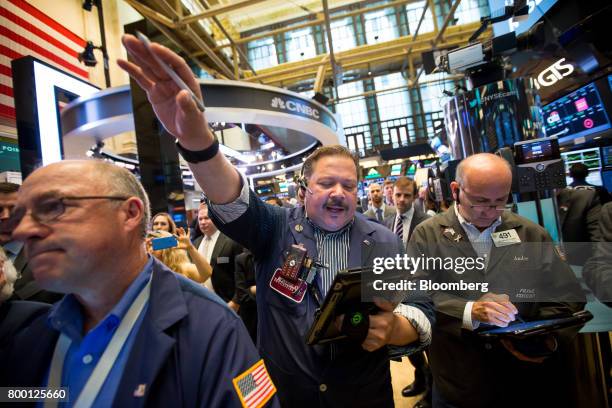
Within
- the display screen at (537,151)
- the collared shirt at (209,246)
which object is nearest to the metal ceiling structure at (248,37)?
the collared shirt at (209,246)

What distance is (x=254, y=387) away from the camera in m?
0.88

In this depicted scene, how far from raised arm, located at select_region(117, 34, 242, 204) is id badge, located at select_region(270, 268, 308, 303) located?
509 millimetres

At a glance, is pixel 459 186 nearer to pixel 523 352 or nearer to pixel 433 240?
pixel 433 240

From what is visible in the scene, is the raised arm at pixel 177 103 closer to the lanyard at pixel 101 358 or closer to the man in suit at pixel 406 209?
the lanyard at pixel 101 358

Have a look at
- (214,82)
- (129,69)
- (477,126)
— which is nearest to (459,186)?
(129,69)

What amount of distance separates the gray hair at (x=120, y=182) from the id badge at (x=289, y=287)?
1.97ft

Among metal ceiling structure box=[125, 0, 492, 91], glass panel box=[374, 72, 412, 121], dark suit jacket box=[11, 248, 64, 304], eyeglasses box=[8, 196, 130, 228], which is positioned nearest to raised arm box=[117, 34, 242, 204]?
eyeglasses box=[8, 196, 130, 228]

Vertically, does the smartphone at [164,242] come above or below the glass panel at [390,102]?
below

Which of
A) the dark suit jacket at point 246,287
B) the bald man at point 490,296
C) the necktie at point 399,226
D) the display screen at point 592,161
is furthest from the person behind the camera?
the display screen at point 592,161

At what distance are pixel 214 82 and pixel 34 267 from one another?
4360 millimetres

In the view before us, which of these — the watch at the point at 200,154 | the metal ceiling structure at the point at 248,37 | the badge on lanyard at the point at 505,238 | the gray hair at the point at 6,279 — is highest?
the metal ceiling structure at the point at 248,37

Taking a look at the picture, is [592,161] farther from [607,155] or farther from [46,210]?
[46,210]

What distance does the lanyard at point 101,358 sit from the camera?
0.85 meters

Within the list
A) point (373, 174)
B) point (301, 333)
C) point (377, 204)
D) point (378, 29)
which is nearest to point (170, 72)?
A: point (301, 333)
